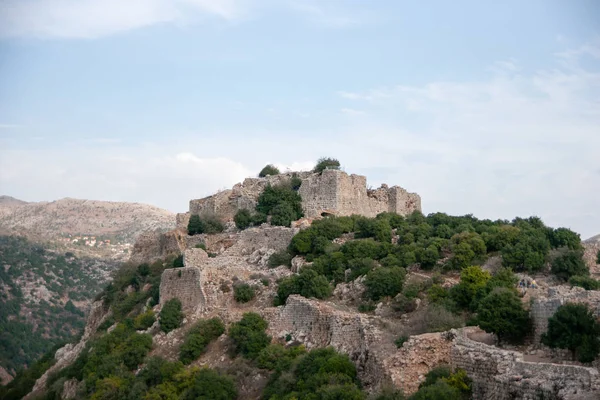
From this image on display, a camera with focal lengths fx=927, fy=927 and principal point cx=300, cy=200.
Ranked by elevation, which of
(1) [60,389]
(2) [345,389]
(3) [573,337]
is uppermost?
(3) [573,337]

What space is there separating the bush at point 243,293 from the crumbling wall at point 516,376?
33.6ft

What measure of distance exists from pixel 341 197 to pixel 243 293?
29.3ft

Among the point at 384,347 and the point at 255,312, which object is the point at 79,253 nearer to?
the point at 255,312

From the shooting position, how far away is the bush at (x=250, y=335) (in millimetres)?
23516

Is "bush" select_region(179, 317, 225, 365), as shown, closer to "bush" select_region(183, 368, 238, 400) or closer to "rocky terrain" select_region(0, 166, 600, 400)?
"rocky terrain" select_region(0, 166, 600, 400)

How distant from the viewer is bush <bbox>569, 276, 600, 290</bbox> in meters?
22.3

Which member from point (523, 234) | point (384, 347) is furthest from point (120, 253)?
point (384, 347)

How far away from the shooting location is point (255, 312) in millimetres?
25109

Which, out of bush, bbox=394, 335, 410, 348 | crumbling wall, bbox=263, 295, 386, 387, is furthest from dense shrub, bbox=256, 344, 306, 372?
bush, bbox=394, 335, 410, 348

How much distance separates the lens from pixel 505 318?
61.0ft

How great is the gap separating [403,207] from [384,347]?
59.3 feet

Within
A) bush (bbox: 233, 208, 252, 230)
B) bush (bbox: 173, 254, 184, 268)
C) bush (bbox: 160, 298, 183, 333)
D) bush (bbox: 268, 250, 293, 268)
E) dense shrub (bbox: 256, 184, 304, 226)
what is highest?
dense shrub (bbox: 256, 184, 304, 226)

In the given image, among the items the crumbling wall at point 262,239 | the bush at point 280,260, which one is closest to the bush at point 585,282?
the bush at point 280,260

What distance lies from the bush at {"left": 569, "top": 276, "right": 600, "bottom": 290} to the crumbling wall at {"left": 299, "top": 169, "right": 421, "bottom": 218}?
1276cm
